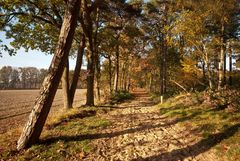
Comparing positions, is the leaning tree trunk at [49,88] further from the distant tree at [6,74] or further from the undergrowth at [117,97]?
the distant tree at [6,74]

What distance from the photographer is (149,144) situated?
25.6 ft

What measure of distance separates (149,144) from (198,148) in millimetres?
1617

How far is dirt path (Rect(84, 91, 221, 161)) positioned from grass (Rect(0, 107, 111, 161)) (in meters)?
0.41

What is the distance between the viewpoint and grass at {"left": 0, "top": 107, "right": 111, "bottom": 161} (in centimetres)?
638

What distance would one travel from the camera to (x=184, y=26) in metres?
16.5

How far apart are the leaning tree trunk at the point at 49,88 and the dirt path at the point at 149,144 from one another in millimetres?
1881

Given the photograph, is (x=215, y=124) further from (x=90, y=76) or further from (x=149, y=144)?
(x=90, y=76)

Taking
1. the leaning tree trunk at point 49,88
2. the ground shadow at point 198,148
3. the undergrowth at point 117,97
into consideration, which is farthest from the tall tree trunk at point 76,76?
the ground shadow at point 198,148

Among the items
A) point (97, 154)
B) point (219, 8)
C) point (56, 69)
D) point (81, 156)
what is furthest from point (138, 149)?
point (219, 8)

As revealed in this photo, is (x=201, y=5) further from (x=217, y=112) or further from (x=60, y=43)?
(x=60, y=43)

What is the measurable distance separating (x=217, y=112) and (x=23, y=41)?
12.1 meters

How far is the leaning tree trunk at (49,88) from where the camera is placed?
691 cm

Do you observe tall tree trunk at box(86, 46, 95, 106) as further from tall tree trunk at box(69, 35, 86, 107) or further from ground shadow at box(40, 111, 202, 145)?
ground shadow at box(40, 111, 202, 145)

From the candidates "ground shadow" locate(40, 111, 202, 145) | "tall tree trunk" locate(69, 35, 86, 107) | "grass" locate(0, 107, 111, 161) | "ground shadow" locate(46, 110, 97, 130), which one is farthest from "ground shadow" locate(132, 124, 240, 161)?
"tall tree trunk" locate(69, 35, 86, 107)
